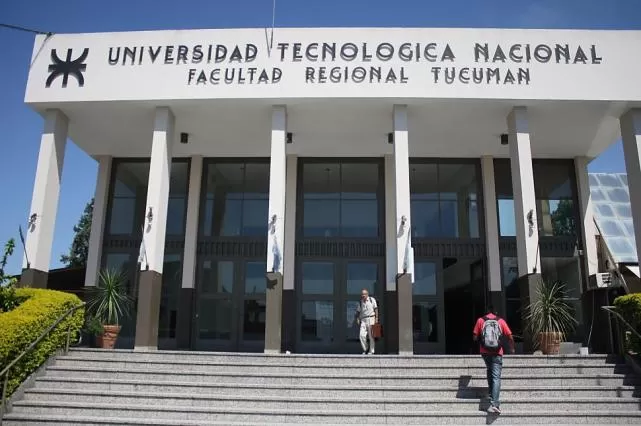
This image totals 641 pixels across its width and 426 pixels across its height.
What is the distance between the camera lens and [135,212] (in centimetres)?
1563

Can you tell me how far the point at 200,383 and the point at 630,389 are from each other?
665cm

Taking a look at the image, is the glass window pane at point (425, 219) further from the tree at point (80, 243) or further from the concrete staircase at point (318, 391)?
the tree at point (80, 243)

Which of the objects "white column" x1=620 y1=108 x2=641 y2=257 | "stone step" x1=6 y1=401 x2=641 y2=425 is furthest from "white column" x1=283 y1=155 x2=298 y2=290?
"white column" x1=620 y1=108 x2=641 y2=257

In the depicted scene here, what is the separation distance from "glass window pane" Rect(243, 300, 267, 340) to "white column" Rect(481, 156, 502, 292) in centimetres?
605

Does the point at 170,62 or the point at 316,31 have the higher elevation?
the point at 316,31

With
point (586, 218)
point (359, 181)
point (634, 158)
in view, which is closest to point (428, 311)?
point (359, 181)

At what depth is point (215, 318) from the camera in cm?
1468

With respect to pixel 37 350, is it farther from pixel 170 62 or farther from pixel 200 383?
pixel 170 62

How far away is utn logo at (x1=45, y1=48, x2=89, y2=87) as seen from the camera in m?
12.4

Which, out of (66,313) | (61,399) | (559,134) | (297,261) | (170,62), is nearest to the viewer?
(61,399)

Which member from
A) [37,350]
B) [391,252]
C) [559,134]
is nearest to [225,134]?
[391,252]

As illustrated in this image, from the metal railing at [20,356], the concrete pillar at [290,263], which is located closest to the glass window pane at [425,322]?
the concrete pillar at [290,263]

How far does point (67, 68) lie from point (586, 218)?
44.6 ft

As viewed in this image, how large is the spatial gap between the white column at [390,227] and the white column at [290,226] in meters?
2.48
